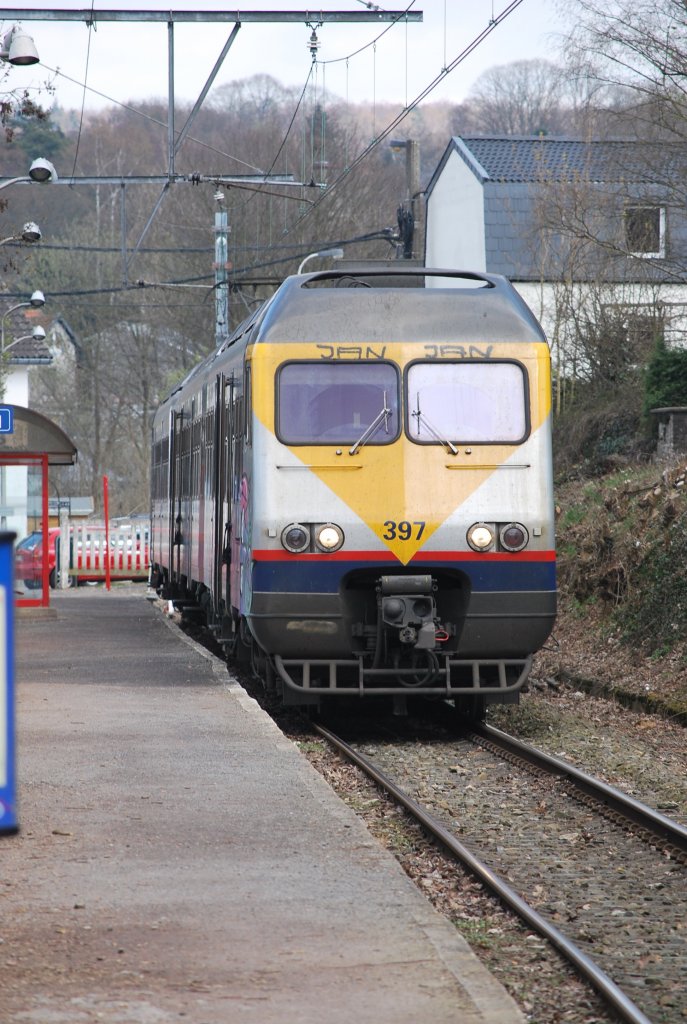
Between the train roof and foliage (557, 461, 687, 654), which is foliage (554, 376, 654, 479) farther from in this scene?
the train roof

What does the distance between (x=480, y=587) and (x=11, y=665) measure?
8161 millimetres

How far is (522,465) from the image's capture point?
11891 millimetres

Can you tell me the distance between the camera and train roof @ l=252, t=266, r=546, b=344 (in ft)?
39.2

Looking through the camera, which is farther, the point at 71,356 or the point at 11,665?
the point at 71,356

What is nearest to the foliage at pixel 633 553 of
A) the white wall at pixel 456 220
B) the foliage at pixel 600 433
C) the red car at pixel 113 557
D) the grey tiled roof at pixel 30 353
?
the foliage at pixel 600 433

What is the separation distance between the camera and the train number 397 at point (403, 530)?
1165cm

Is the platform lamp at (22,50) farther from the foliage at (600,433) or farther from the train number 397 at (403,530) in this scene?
the foliage at (600,433)

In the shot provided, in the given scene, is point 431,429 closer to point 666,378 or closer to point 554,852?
point 554,852

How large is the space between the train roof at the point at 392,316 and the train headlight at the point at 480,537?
4.53 feet

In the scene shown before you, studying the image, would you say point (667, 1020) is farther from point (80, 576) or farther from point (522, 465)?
point (80, 576)

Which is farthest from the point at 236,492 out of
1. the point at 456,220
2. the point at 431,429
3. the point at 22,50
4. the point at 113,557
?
the point at 456,220

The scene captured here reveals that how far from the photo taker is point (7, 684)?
12.2ft

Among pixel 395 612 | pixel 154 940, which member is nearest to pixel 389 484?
pixel 395 612

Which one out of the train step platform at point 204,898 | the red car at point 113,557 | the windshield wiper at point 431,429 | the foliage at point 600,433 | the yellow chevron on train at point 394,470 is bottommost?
the train step platform at point 204,898
